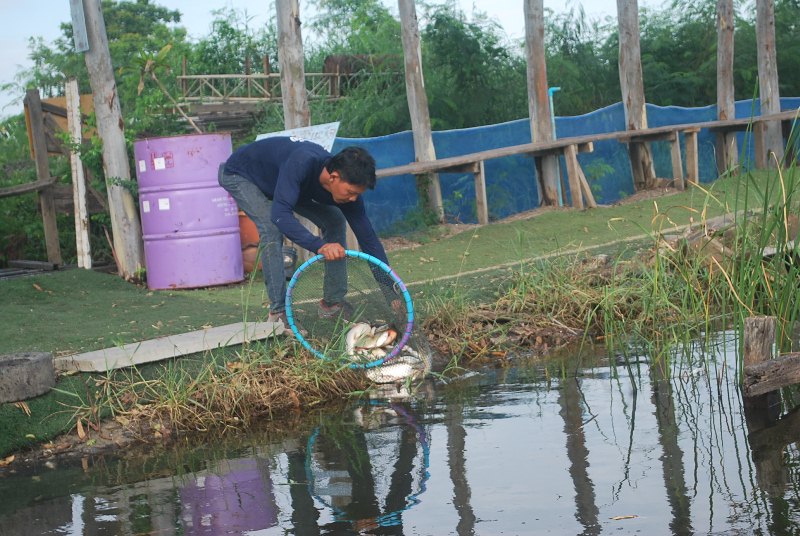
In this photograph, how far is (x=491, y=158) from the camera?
13.7 metres

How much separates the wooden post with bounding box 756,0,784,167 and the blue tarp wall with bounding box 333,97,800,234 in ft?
2.89

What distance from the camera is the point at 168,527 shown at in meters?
4.12

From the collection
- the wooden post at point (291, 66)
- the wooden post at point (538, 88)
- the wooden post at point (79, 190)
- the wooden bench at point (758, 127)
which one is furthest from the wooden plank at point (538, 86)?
the wooden post at point (79, 190)

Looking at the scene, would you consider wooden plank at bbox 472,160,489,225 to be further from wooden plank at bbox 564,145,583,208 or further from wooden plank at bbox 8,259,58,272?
wooden plank at bbox 8,259,58,272

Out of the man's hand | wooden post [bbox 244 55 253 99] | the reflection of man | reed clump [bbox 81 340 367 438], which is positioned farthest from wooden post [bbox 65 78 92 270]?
wooden post [bbox 244 55 253 99]

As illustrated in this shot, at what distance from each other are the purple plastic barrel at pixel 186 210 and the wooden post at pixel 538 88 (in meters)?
5.35

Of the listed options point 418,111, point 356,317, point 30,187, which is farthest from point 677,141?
point 356,317

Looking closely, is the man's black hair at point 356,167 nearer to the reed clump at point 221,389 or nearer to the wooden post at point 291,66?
the reed clump at point 221,389

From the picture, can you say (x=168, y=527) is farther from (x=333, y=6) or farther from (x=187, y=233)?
(x=333, y=6)

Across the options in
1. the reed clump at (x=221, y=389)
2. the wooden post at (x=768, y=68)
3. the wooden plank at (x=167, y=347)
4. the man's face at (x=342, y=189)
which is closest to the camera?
the reed clump at (x=221, y=389)

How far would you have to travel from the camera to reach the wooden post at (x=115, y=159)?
1063 centimetres

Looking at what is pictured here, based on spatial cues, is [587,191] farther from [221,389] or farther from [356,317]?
[221,389]

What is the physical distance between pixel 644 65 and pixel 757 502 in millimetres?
16836

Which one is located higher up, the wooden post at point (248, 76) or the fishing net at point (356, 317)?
the wooden post at point (248, 76)
